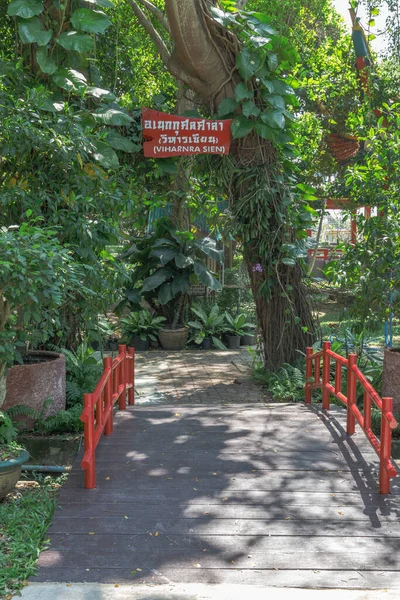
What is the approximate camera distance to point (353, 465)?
598 centimetres

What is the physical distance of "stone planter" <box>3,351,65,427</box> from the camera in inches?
286

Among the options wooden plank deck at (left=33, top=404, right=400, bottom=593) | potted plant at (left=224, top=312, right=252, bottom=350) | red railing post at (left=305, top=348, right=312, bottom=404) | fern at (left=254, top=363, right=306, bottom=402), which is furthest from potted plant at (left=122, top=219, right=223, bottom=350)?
wooden plank deck at (left=33, top=404, right=400, bottom=593)

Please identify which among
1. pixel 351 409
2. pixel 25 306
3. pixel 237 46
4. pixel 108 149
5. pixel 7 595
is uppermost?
pixel 237 46

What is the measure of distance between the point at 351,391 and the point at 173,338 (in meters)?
6.99

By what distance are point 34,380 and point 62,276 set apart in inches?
96.9

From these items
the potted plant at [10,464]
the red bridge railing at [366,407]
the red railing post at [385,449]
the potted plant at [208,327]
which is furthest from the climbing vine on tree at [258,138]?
the potted plant at [10,464]

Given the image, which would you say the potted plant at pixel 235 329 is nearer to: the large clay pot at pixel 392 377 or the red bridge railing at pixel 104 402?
the red bridge railing at pixel 104 402

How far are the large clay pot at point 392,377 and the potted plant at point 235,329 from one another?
5709mm

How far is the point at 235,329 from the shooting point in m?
13.8

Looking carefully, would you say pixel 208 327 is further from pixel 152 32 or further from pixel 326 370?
pixel 326 370

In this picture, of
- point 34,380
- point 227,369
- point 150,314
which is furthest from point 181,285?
point 34,380

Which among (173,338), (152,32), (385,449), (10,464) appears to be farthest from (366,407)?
(152,32)

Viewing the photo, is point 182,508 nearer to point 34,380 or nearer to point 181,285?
point 34,380

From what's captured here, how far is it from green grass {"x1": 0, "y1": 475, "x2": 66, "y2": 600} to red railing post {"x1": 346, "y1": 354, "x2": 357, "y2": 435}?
271cm
